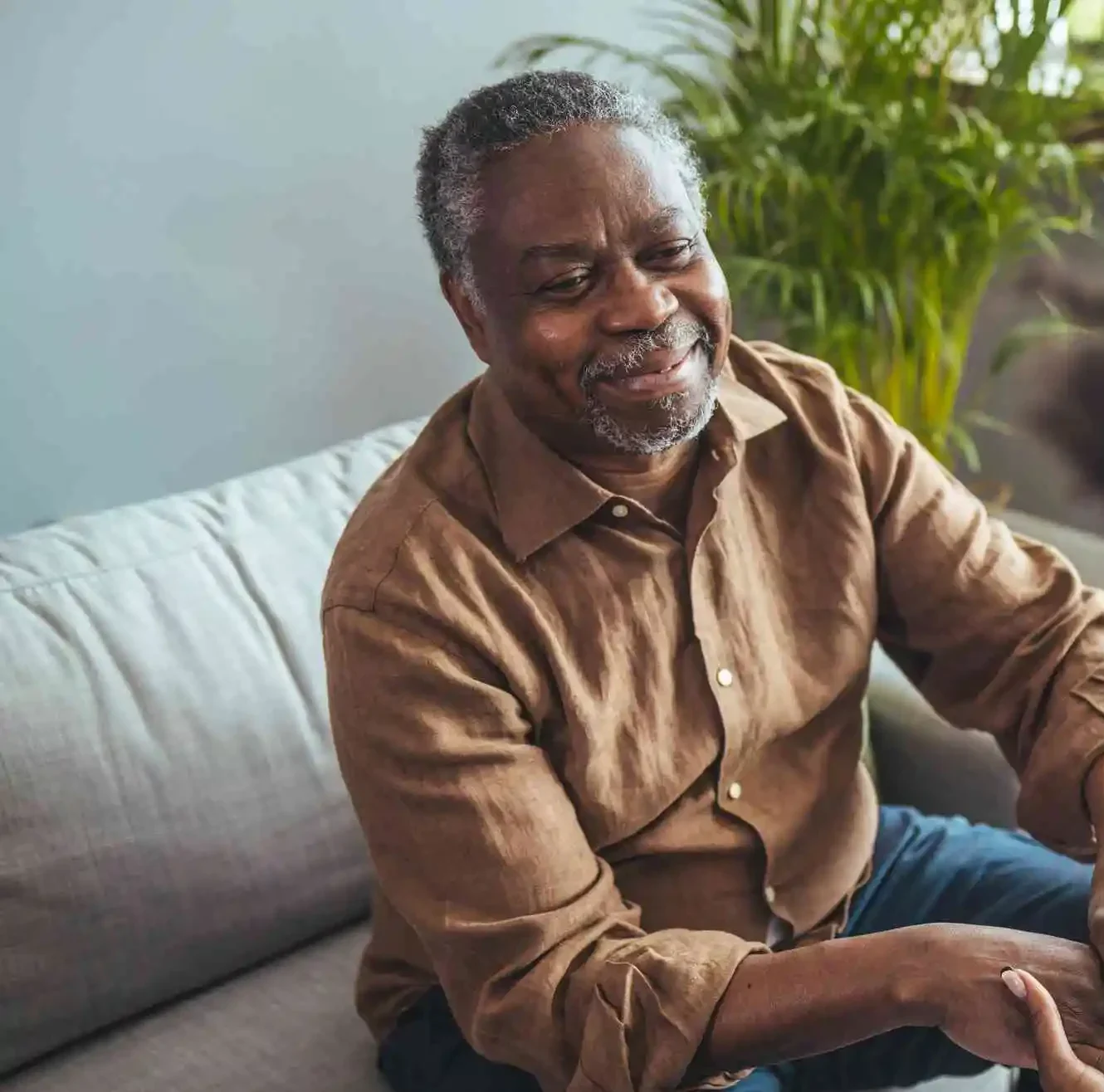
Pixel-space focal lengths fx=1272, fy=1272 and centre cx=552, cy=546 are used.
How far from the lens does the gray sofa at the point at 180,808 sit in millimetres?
1188

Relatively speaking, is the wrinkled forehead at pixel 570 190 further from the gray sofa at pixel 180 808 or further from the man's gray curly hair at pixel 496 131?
the gray sofa at pixel 180 808

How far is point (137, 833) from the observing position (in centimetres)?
121

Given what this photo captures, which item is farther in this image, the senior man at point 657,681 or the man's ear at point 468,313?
the man's ear at point 468,313

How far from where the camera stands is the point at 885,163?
1.79 m

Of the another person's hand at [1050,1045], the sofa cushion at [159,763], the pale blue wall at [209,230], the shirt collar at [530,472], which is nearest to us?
the another person's hand at [1050,1045]

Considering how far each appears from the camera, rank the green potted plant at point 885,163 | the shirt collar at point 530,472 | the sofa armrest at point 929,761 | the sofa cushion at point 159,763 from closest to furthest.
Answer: the shirt collar at point 530,472
the sofa cushion at point 159,763
the sofa armrest at point 929,761
the green potted plant at point 885,163

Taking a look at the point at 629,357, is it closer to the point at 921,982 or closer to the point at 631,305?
the point at 631,305

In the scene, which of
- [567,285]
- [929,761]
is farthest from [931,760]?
[567,285]

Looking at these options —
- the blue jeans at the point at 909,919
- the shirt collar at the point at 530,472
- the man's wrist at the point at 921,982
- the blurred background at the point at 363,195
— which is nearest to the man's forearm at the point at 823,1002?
the man's wrist at the point at 921,982

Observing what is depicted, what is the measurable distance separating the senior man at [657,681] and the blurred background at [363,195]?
691 mm

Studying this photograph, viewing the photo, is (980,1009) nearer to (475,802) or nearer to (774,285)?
(475,802)

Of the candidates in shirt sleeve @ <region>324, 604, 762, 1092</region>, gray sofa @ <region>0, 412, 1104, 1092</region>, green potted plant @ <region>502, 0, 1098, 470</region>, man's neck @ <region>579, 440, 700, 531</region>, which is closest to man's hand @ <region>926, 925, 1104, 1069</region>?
shirt sleeve @ <region>324, 604, 762, 1092</region>

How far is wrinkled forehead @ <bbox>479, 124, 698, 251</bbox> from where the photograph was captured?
0.95m

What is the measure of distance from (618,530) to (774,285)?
1072mm
